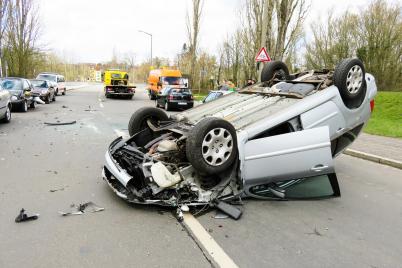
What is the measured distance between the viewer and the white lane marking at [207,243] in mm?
3205

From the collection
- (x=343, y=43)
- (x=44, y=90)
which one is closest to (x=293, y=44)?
(x=343, y=43)

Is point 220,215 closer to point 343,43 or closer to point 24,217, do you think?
point 24,217

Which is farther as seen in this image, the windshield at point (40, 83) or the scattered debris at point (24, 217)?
the windshield at point (40, 83)

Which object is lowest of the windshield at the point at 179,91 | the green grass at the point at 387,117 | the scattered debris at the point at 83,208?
the scattered debris at the point at 83,208

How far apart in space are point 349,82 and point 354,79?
131mm

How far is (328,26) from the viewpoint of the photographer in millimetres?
30703

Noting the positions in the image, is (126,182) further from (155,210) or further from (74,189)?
(74,189)

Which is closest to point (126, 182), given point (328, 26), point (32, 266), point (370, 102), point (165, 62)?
point (32, 266)

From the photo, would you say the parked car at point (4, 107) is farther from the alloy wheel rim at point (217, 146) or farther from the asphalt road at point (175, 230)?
the alloy wheel rim at point (217, 146)

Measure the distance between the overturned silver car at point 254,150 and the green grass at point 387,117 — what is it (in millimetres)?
6750

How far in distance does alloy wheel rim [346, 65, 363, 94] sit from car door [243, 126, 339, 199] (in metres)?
1.08

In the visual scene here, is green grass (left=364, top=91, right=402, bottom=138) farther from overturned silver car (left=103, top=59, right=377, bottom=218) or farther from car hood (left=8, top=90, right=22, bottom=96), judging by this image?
car hood (left=8, top=90, right=22, bottom=96)

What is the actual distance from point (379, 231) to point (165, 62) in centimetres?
6795

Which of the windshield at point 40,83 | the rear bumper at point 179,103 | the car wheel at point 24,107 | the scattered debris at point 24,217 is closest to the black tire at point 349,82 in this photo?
the scattered debris at point 24,217
